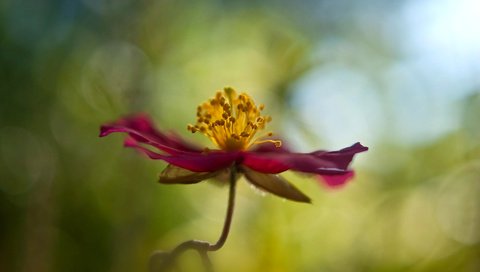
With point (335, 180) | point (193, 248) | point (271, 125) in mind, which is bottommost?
point (193, 248)

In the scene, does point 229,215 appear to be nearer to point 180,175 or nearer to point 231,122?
point 180,175

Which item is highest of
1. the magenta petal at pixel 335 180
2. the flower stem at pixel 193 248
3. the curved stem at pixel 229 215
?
the magenta petal at pixel 335 180

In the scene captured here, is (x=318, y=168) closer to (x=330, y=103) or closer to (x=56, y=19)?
(x=330, y=103)

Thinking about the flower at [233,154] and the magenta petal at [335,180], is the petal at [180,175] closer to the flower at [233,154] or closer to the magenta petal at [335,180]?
the flower at [233,154]

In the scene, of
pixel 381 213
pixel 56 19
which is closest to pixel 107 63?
pixel 56 19

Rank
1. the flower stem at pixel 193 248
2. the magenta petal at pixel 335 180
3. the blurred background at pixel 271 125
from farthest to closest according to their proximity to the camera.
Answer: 1. the blurred background at pixel 271 125
2. the magenta petal at pixel 335 180
3. the flower stem at pixel 193 248

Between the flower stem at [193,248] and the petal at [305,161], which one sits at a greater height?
the petal at [305,161]

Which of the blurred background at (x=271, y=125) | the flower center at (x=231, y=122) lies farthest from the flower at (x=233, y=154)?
the blurred background at (x=271, y=125)

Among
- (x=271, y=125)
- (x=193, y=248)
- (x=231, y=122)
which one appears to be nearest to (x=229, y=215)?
(x=193, y=248)
